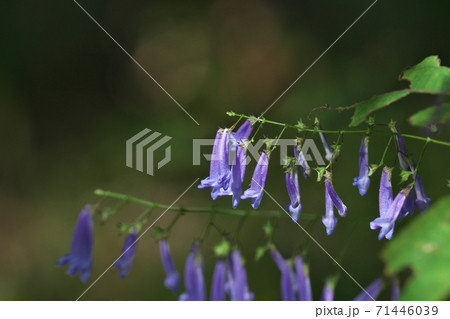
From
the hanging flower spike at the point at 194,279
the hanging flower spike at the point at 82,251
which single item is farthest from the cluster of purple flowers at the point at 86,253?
the hanging flower spike at the point at 194,279

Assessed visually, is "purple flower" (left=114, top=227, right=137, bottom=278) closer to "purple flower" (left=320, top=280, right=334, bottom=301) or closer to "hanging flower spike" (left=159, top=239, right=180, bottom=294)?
"hanging flower spike" (left=159, top=239, right=180, bottom=294)

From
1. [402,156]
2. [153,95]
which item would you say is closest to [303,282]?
[402,156]

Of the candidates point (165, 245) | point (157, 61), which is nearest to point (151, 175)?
point (157, 61)

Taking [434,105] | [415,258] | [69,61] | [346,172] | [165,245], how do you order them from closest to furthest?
[415,258] < [434,105] < [165,245] < [346,172] < [69,61]

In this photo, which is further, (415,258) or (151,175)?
(151,175)

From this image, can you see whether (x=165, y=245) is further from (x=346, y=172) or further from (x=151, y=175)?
(x=151, y=175)

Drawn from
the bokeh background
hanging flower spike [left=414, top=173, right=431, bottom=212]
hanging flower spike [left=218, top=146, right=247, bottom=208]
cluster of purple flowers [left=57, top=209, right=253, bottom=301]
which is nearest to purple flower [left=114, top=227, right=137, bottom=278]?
cluster of purple flowers [left=57, top=209, right=253, bottom=301]

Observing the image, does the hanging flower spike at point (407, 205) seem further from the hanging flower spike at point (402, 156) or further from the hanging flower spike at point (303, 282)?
the hanging flower spike at point (303, 282)
